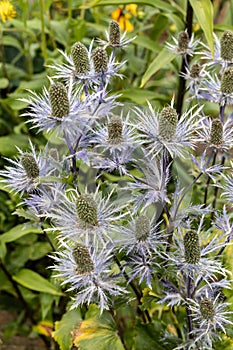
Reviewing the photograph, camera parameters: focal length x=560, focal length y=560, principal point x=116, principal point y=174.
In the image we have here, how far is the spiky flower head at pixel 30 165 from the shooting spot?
62 centimetres

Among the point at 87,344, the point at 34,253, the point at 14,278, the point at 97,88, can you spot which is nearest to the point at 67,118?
the point at 97,88

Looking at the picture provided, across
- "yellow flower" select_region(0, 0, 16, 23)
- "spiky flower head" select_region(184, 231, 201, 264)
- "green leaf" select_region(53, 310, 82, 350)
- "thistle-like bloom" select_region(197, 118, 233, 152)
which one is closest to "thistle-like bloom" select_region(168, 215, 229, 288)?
"spiky flower head" select_region(184, 231, 201, 264)

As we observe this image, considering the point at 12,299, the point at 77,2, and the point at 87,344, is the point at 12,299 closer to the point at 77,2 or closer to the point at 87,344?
the point at 87,344

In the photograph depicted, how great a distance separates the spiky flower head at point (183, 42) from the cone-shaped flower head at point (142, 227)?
300mm

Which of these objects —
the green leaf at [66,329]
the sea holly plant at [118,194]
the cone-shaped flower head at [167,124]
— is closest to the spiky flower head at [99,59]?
the sea holly plant at [118,194]

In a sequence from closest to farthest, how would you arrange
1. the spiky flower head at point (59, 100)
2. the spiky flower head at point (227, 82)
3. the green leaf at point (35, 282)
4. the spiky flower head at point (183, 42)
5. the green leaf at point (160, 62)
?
the spiky flower head at point (59, 100), the spiky flower head at point (227, 82), the spiky flower head at point (183, 42), the green leaf at point (160, 62), the green leaf at point (35, 282)

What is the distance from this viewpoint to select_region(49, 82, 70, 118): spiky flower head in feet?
1.80

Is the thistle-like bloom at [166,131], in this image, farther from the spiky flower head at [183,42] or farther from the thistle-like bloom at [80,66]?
the spiky flower head at [183,42]

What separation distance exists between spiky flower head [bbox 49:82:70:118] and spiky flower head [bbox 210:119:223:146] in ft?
0.59

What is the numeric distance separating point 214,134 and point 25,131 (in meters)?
0.70

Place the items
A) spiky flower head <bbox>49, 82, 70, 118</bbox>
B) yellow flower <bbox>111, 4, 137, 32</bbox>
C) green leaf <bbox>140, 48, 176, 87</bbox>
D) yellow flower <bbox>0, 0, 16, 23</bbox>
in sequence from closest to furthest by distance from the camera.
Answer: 1. spiky flower head <bbox>49, 82, 70, 118</bbox>
2. green leaf <bbox>140, 48, 176, 87</bbox>
3. yellow flower <bbox>0, 0, 16, 23</bbox>
4. yellow flower <bbox>111, 4, 137, 32</bbox>

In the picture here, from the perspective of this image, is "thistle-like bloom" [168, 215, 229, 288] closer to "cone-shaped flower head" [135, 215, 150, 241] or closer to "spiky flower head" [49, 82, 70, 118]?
"cone-shaped flower head" [135, 215, 150, 241]

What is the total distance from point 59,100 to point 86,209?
111 mm

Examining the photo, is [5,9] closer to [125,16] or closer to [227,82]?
[125,16]
